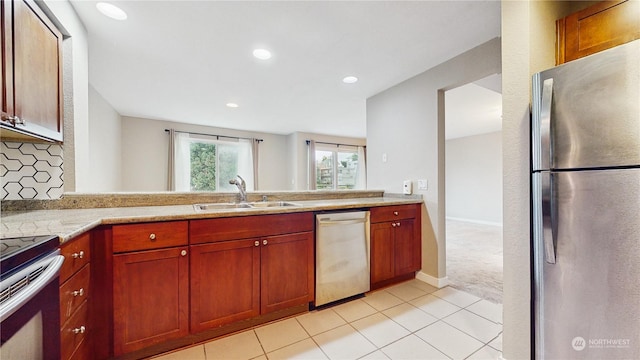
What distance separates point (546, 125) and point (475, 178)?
6.29 metres

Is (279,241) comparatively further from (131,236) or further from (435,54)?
(435,54)

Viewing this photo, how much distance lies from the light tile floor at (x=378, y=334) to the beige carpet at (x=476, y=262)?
31 centimetres

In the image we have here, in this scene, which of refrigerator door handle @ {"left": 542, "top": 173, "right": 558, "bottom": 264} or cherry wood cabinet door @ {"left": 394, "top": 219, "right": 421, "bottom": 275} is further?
cherry wood cabinet door @ {"left": 394, "top": 219, "right": 421, "bottom": 275}

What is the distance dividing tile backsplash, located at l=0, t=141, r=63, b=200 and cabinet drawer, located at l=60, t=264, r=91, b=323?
2.78ft

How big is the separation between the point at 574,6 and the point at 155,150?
5935 millimetres

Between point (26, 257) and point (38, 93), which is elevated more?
point (38, 93)

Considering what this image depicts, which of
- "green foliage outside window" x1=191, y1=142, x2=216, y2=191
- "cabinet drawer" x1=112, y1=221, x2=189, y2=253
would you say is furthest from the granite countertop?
"green foliage outside window" x1=191, y1=142, x2=216, y2=191

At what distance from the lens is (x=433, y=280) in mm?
2529

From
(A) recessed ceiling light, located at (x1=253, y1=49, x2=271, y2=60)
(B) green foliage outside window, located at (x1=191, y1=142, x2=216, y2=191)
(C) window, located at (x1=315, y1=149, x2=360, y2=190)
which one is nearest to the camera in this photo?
(A) recessed ceiling light, located at (x1=253, y1=49, x2=271, y2=60)

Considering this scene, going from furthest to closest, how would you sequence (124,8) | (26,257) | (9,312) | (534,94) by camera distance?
1. (124,8)
2. (534,94)
3. (26,257)
4. (9,312)

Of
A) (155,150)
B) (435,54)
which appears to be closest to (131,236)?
(435,54)

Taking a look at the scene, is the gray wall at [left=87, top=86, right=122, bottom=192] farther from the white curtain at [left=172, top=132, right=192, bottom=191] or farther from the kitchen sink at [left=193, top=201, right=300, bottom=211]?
the kitchen sink at [left=193, top=201, right=300, bottom=211]

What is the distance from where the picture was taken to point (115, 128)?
411cm
